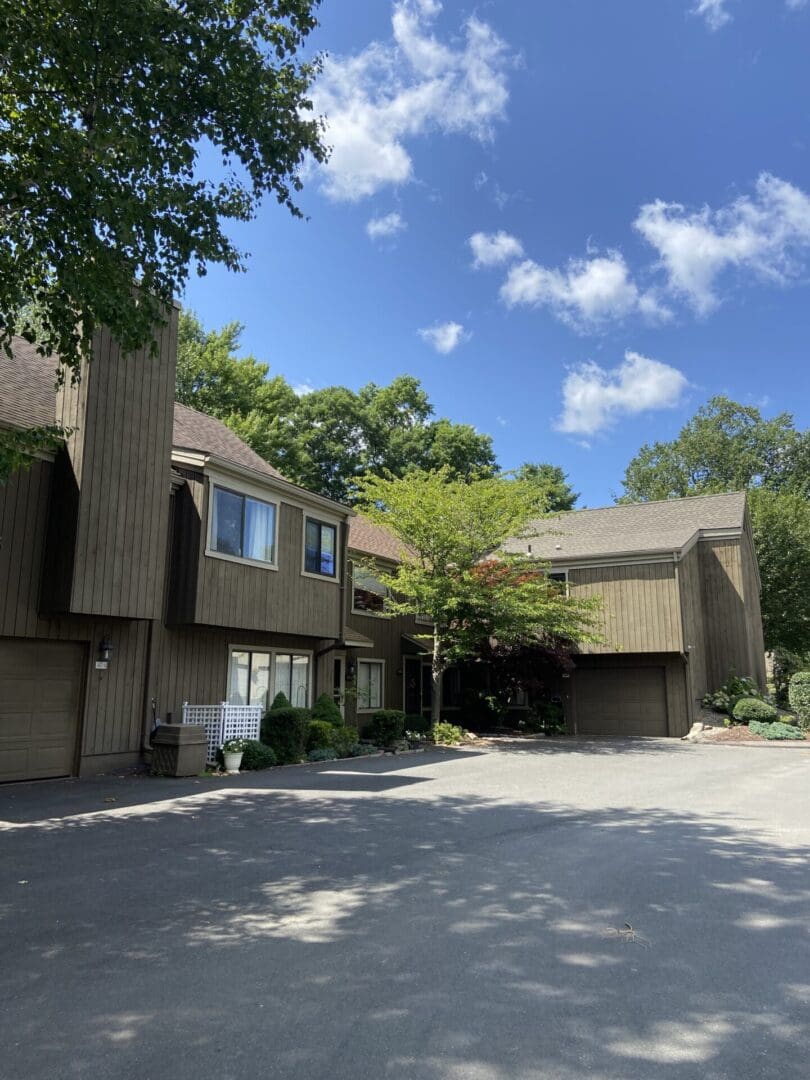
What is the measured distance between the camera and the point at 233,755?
12.8 m

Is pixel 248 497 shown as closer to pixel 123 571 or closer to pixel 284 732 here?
pixel 123 571

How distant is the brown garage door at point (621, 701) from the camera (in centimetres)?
2344

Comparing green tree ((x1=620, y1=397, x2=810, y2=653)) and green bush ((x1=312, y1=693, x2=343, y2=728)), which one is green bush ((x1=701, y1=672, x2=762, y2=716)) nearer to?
green bush ((x1=312, y1=693, x2=343, y2=728))

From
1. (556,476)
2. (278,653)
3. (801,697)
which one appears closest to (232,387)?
(278,653)

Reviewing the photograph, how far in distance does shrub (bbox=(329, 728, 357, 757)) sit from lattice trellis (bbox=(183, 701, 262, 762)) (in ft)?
6.53

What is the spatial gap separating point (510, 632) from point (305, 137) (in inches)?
528

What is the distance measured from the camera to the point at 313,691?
1750 centimetres

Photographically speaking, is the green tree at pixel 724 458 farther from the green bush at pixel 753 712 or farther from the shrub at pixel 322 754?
the shrub at pixel 322 754

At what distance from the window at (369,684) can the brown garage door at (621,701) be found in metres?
7.50

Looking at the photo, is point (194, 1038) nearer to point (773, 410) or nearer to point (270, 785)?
point (270, 785)

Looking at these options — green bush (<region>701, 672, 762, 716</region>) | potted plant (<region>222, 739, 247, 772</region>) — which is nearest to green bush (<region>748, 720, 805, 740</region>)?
green bush (<region>701, 672, 762, 716</region>)

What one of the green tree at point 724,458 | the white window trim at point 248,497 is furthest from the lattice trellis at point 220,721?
the green tree at point 724,458

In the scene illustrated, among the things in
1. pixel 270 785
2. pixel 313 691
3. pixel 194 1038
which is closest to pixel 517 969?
pixel 194 1038

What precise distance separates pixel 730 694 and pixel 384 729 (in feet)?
44.8
